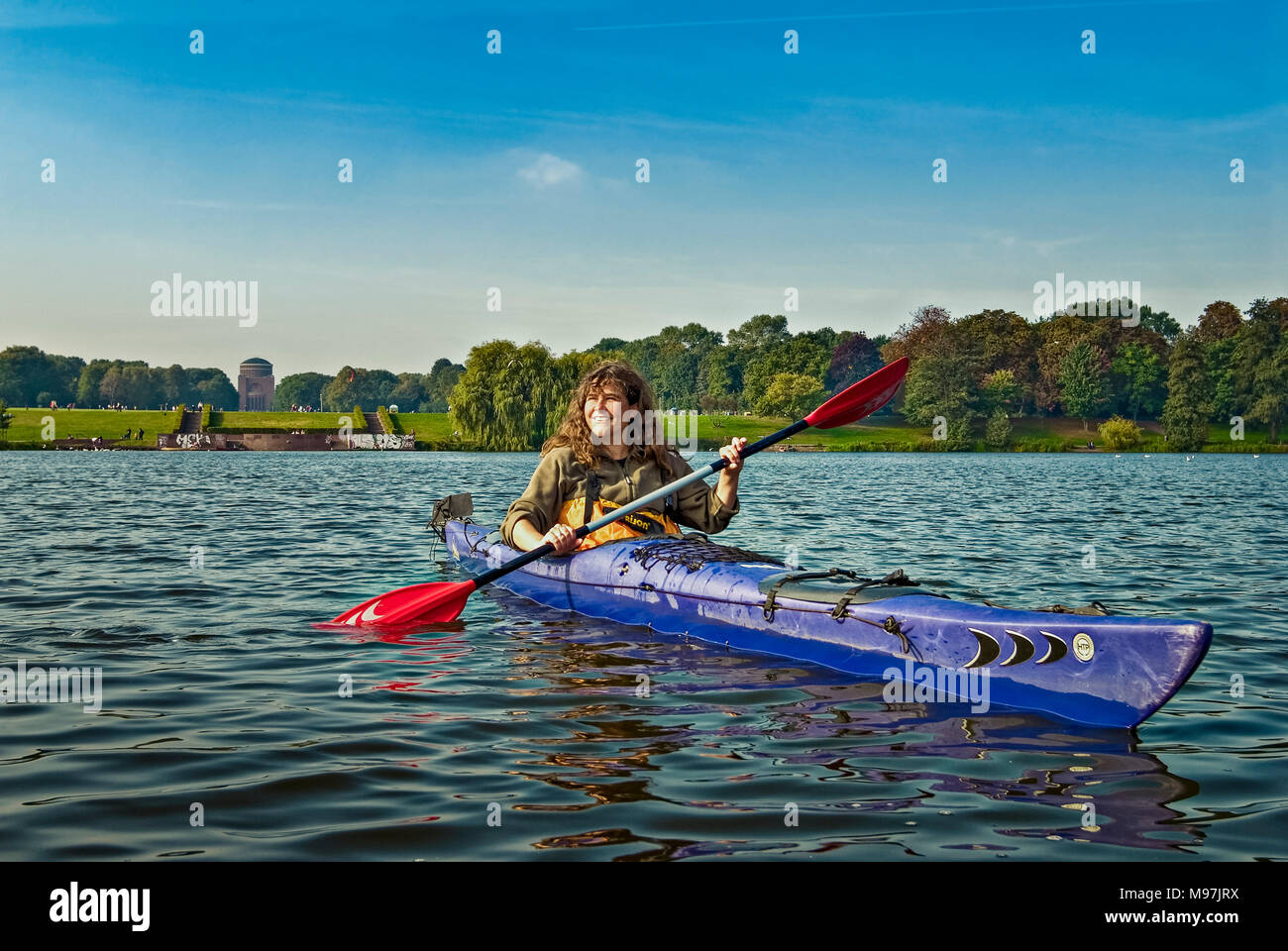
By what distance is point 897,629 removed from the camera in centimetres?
578

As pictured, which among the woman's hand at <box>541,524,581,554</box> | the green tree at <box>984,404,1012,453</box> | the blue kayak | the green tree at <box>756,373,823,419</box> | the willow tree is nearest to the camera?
the blue kayak

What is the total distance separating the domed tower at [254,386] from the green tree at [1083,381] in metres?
141

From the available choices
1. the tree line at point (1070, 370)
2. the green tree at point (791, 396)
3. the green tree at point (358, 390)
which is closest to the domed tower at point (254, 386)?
the green tree at point (358, 390)

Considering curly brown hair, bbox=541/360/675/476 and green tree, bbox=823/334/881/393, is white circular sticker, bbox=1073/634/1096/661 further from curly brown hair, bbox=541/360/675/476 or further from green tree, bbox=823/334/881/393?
green tree, bbox=823/334/881/393

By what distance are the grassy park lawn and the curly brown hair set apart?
243ft

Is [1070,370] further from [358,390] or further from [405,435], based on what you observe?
[358,390]

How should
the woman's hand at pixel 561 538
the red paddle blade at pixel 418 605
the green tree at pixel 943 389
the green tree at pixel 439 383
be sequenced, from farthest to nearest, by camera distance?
the green tree at pixel 439 383 → the green tree at pixel 943 389 → the red paddle blade at pixel 418 605 → the woman's hand at pixel 561 538

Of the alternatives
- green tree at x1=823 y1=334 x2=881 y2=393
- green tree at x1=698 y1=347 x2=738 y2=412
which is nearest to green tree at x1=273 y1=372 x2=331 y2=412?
green tree at x1=698 y1=347 x2=738 y2=412

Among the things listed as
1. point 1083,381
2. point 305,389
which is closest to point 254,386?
point 305,389

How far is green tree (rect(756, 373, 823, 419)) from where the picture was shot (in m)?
95.4

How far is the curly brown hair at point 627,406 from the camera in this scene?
26.1ft

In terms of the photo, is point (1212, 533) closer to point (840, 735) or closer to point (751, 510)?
point (751, 510)

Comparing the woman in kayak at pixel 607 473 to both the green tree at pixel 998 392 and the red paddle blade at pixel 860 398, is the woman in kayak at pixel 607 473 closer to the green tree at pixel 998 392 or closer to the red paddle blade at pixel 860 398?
the red paddle blade at pixel 860 398

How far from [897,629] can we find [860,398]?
109 inches
